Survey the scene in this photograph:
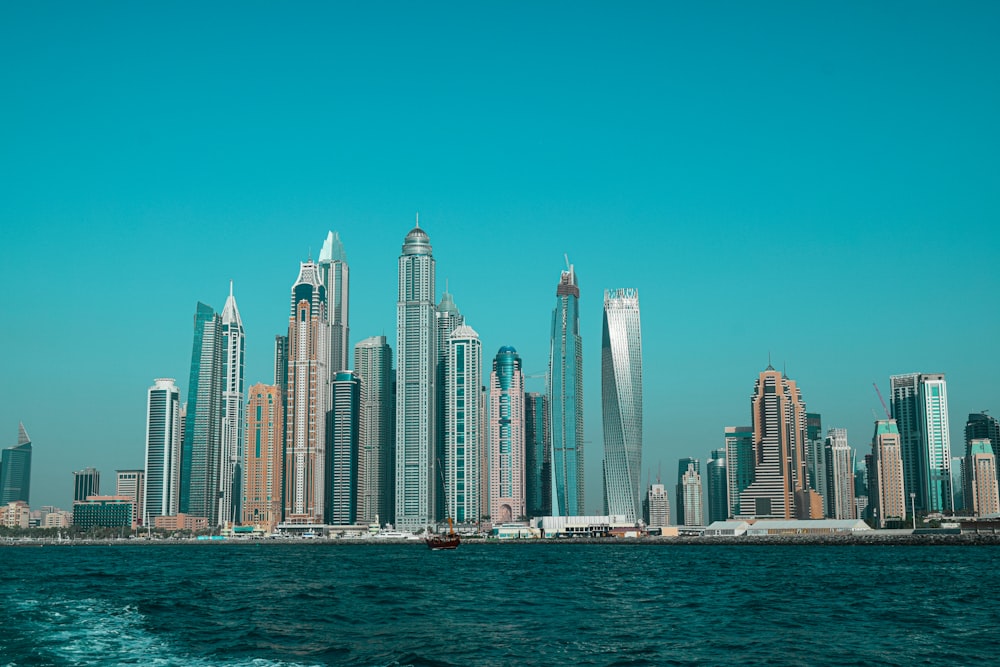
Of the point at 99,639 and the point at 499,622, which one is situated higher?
the point at 99,639

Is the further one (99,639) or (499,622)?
(499,622)

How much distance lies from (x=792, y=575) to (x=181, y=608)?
63.9 metres

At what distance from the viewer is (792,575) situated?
335 ft

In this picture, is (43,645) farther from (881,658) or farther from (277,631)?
(881,658)

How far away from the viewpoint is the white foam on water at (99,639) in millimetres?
42125

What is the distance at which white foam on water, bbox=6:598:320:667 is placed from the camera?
42.1 meters

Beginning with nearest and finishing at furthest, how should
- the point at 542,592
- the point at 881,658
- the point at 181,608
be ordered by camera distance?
the point at 881,658 < the point at 181,608 < the point at 542,592

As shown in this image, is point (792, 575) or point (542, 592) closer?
point (542, 592)

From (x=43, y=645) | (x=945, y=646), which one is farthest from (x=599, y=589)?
(x=43, y=645)

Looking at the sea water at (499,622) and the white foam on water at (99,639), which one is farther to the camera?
the sea water at (499,622)

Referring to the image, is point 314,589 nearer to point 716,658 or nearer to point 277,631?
point 277,631

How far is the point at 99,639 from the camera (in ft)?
159

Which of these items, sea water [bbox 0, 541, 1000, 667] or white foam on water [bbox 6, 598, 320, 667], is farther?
sea water [bbox 0, 541, 1000, 667]

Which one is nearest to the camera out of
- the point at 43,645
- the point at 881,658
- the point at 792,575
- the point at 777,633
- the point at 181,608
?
the point at 881,658
